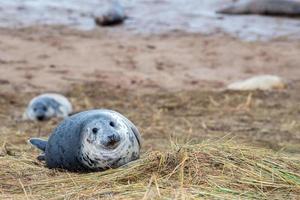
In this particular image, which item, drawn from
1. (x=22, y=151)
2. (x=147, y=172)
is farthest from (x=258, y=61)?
(x=147, y=172)

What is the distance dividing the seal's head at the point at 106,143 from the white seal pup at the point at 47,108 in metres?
3.67

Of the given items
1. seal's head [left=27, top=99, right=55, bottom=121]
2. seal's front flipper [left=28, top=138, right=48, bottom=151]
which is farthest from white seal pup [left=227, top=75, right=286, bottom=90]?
seal's front flipper [left=28, top=138, right=48, bottom=151]

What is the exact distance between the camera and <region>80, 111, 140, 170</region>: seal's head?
14.3ft

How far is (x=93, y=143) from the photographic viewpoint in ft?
14.3

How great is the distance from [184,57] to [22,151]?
748 centimetres

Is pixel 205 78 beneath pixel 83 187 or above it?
beneath

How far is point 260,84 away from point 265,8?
256 inches

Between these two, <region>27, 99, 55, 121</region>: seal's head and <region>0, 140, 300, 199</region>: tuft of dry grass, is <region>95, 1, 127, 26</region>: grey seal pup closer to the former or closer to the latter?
<region>27, 99, 55, 121</region>: seal's head

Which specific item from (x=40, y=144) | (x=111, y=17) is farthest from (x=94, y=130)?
(x=111, y=17)

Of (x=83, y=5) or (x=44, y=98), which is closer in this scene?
(x=44, y=98)

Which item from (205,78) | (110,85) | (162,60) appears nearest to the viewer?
(110,85)

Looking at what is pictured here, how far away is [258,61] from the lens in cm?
1259

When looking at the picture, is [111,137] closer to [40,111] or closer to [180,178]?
[180,178]

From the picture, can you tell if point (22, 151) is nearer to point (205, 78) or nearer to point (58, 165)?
point (58, 165)
